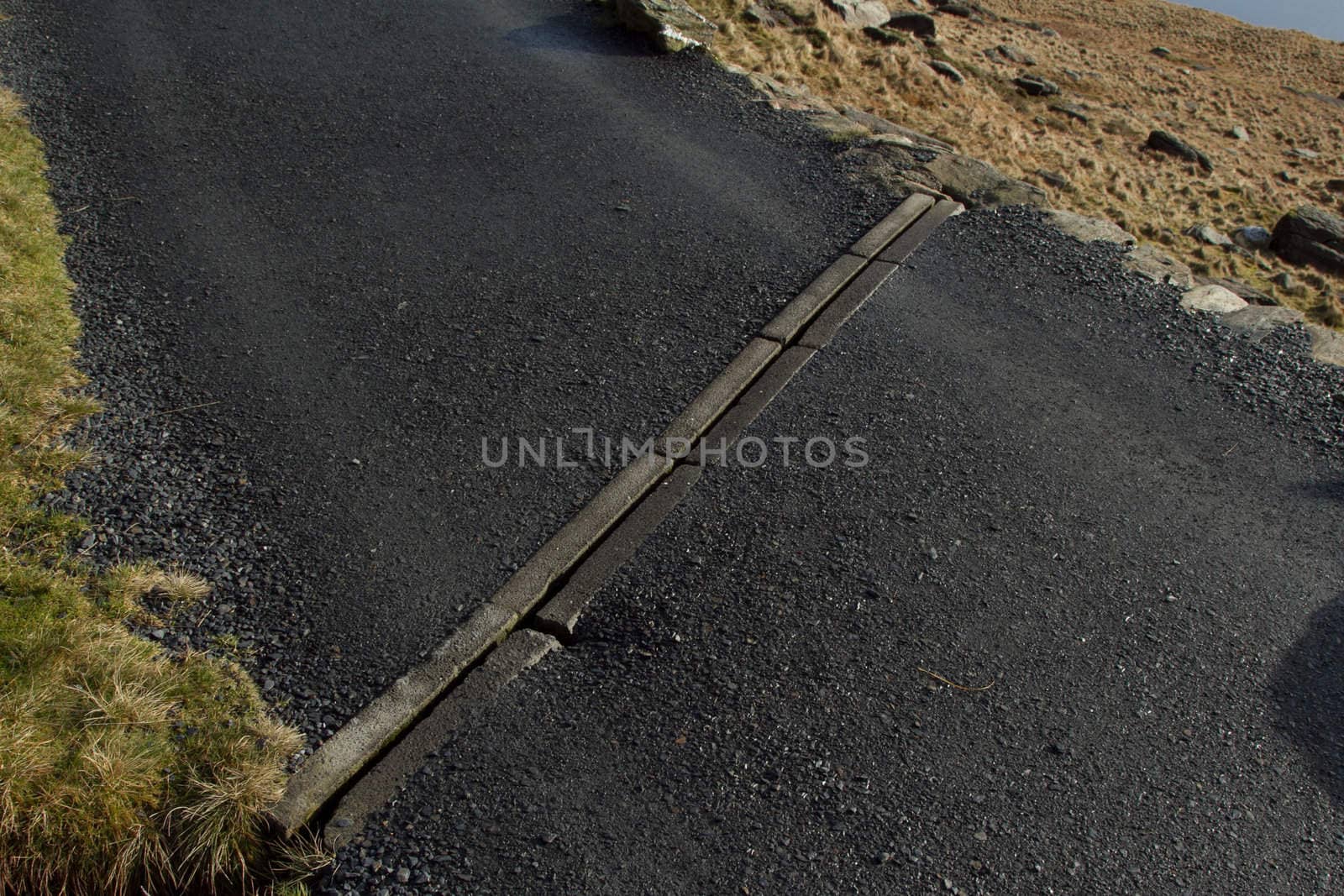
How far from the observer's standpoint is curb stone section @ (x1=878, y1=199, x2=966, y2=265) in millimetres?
6457

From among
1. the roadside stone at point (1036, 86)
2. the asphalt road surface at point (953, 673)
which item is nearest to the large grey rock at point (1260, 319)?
the asphalt road surface at point (953, 673)

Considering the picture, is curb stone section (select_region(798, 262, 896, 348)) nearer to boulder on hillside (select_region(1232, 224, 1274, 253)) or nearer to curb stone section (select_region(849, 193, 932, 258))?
curb stone section (select_region(849, 193, 932, 258))

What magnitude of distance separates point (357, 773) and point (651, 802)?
1.00 meters

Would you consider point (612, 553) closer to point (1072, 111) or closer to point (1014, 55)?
point (1072, 111)

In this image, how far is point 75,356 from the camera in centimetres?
510

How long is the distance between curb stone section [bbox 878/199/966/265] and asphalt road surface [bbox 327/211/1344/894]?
107 centimetres

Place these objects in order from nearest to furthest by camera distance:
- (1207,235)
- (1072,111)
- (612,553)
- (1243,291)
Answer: (612,553), (1243,291), (1207,235), (1072,111)

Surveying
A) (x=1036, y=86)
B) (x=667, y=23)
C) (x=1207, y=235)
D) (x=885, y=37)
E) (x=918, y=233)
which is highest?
(x=667, y=23)

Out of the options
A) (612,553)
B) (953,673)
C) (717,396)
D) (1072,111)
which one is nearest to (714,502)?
(612,553)

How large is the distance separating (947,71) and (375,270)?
8.26 metres

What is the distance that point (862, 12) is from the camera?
12.6 meters

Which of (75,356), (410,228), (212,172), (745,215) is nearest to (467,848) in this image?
(75,356)

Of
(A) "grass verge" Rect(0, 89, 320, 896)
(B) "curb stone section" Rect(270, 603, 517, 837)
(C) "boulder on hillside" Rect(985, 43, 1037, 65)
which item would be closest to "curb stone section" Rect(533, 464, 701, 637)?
(B) "curb stone section" Rect(270, 603, 517, 837)

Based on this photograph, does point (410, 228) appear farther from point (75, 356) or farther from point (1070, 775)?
A: point (1070, 775)
